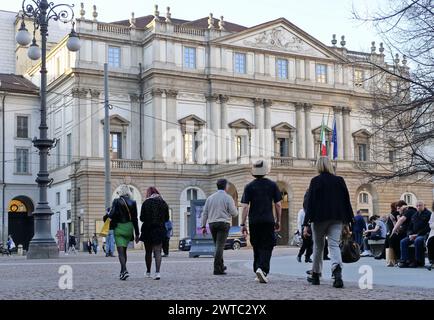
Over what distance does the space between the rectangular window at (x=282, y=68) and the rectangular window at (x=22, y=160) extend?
21865 millimetres

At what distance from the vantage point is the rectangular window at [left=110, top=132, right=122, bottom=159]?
56750mm

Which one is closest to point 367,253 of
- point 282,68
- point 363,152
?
point 282,68

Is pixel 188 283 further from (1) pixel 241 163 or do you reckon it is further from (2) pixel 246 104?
(2) pixel 246 104

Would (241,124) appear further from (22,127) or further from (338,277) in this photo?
(338,277)

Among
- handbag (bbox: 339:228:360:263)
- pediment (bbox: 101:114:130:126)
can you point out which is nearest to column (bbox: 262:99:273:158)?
pediment (bbox: 101:114:130:126)

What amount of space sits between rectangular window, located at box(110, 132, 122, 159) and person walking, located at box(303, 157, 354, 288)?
151ft

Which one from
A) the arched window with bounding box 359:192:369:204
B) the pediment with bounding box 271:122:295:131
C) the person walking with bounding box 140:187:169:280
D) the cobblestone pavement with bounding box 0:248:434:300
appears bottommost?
the cobblestone pavement with bounding box 0:248:434:300

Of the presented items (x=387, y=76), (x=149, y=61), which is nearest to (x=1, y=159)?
(x=149, y=61)

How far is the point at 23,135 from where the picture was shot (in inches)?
2405

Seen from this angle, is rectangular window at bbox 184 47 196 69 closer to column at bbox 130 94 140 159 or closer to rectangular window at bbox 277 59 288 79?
column at bbox 130 94 140 159

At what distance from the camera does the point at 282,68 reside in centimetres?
6138

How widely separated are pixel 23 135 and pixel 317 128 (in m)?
24.6

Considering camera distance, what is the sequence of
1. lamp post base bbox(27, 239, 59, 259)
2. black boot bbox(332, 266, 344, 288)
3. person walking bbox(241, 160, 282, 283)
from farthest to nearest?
1. lamp post base bbox(27, 239, 59, 259)
2. person walking bbox(241, 160, 282, 283)
3. black boot bbox(332, 266, 344, 288)

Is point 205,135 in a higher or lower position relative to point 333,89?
A: lower
